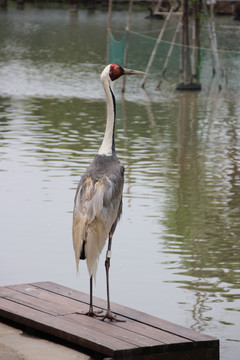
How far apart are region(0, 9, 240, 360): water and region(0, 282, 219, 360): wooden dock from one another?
2.02 feet

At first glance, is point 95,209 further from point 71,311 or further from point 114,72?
point 114,72

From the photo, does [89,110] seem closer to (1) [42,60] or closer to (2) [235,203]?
(2) [235,203]

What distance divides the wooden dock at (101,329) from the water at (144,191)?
616 mm

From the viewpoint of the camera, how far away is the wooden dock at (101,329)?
5449 millimetres

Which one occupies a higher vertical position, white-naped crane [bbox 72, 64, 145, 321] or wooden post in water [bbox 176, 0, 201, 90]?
white-naped crane [bbox 72, 64, 145, 321]

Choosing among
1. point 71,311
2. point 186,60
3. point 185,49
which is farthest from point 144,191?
point 185,49

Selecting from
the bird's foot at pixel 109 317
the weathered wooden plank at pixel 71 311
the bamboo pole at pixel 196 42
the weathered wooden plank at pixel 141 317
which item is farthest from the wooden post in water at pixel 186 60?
the bird's foot at pixel 109 317

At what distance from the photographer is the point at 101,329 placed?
577 centimetres

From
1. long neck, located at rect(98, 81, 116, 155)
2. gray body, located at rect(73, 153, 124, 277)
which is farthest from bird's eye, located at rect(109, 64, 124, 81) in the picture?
gray body, located at rect(73, 153, 124, 277)

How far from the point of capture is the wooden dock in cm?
545

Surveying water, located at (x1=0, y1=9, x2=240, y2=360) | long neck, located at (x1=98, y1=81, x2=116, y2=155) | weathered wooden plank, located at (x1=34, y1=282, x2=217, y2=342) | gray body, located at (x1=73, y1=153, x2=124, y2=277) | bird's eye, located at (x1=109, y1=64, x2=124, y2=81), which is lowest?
water, located at (x1=0, y1=9, x2=240, y2=360)

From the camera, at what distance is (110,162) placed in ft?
20.7

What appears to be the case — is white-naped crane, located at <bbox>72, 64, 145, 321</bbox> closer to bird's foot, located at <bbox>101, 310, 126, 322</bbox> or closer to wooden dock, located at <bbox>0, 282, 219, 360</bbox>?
bird's foot, located at <bbox>101, 310, 126, 322</bbox>

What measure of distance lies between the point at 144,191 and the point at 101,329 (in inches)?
223
